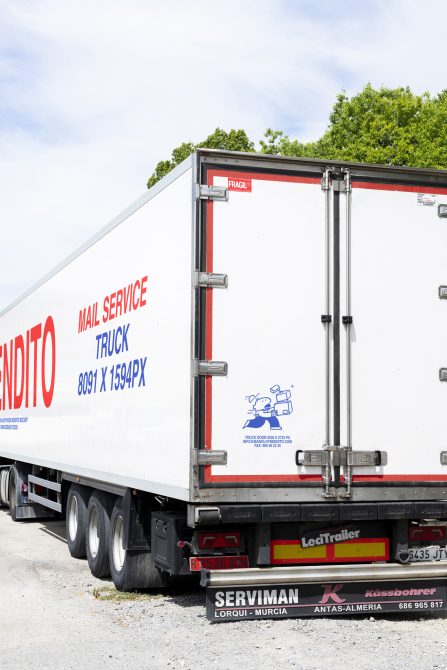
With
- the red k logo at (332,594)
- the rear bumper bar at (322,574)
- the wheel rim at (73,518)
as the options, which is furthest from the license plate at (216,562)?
the wheel rim at (73,518)

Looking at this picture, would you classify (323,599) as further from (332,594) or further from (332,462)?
(332,462)

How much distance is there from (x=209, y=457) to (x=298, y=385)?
94 cm

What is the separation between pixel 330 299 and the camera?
815cm

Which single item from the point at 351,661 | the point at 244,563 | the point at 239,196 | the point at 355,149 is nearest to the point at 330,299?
the point at 239,196

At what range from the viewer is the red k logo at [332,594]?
802cm

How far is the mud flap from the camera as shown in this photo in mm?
7855

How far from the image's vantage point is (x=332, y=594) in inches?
316

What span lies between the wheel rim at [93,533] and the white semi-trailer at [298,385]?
225cm

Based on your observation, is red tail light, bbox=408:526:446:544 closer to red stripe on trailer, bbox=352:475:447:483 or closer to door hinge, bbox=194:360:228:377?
red stripe on trailer, bbox=352:475:447:483

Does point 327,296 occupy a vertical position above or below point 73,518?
above

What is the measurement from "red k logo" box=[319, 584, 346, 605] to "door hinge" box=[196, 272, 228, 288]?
101 inches

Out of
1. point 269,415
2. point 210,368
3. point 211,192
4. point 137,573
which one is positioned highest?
point 211,192

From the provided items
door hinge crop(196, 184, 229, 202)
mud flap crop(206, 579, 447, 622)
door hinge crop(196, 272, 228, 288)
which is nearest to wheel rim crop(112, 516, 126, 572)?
mud flap crop(206, 579, 447, 622)

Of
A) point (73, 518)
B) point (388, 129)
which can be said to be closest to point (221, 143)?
point (388, 129)
